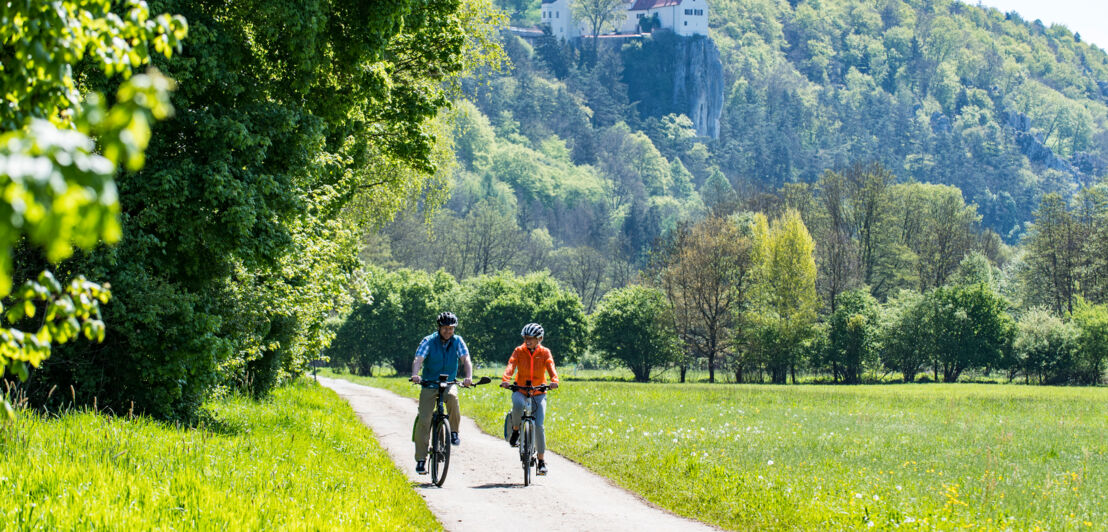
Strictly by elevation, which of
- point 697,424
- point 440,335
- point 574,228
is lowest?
point 697,424

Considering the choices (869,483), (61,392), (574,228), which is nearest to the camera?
(869,483)

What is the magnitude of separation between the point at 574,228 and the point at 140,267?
532ft

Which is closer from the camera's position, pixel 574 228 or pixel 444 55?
pixel 444 55

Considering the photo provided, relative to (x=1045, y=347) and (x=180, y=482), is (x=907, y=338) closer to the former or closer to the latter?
(x=1045, y=347)

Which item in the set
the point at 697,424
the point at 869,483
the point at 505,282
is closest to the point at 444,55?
the point at 697,424

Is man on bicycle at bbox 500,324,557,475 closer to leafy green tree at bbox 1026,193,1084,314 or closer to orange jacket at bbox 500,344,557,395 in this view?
orange jacket at bbox 500,344,557,395

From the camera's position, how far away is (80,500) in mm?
7020

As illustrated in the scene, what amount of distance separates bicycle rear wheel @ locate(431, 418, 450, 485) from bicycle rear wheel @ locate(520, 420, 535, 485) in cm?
100

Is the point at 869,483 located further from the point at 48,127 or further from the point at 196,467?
the point at 48,127

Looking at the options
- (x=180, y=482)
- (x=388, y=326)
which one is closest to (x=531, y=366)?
(x=180, y=482)

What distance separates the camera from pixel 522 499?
11.1m

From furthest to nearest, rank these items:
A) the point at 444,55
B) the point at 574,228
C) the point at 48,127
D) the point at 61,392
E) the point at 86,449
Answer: the point at 574,228
the point at 444,55
the point at 61,392
the point at 86,449
the point at 48,127

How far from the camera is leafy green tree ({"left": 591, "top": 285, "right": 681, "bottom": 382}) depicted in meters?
71.2

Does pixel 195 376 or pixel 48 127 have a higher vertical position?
pixel 48 127
